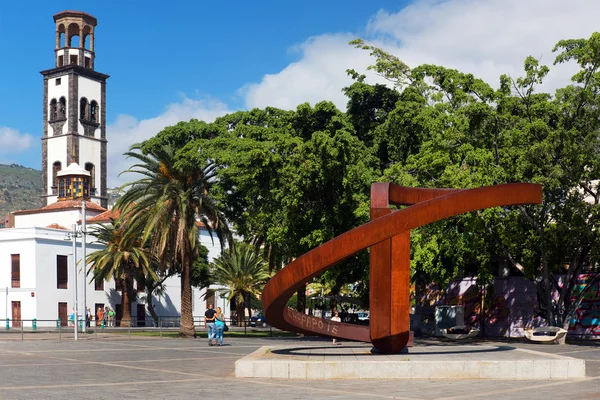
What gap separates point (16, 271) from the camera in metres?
59.9

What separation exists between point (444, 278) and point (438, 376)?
68.0ft

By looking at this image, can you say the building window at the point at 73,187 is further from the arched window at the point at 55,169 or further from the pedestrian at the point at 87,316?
the pedestrian at the point at 87,316

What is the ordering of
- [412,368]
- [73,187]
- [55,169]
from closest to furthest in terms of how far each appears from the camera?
[412,368], [73,187], [55,169]

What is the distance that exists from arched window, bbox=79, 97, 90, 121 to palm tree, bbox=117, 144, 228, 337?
2060 inches

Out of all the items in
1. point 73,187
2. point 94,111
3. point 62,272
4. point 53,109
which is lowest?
point 62,272

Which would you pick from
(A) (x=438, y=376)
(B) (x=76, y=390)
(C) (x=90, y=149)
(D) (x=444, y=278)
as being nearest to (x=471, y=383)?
(A) (x=438, y=376)

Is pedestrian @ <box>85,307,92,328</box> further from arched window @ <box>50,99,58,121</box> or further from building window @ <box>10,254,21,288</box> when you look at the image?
arched window @ <box>50,99,58,121</box>

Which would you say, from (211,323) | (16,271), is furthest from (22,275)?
(211,323)

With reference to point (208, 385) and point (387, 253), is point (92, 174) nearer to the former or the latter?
point (387, 253)

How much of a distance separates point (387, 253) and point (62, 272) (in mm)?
47676

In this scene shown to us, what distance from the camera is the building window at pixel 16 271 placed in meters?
59.7

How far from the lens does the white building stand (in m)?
59.4


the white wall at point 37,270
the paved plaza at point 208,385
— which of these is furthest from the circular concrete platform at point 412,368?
the white wall at point 37,270

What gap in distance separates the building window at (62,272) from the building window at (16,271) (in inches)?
103
